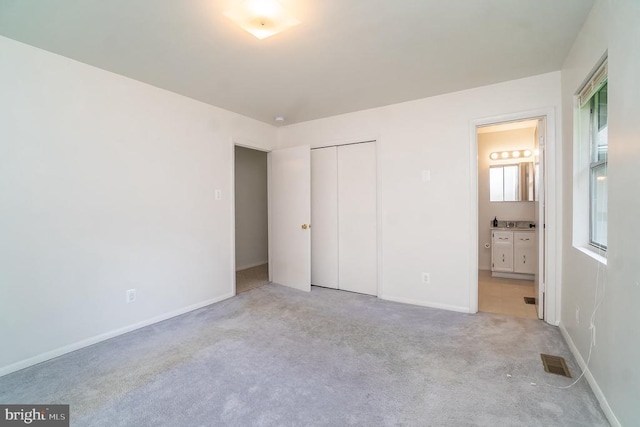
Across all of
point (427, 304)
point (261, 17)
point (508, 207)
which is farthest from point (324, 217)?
point (508, 207)

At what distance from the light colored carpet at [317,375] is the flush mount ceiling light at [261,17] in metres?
2.34

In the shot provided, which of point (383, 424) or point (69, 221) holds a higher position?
point (69, 221)

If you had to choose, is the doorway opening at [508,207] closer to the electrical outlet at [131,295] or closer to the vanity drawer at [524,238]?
the vanity drawer at [524,238]

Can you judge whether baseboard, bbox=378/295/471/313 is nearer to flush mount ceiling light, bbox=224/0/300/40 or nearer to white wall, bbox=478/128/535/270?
white wall, bbox=478/128/535/270

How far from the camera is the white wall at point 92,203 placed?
209 centimetres

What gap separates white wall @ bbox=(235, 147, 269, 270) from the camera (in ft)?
17.8

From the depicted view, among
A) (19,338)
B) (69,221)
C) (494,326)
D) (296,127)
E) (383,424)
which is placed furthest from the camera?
(296,127)

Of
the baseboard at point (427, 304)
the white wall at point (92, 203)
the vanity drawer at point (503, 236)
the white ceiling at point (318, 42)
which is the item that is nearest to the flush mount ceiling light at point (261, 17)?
the white ceiling at point (318, 42)

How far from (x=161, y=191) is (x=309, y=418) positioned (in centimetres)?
248

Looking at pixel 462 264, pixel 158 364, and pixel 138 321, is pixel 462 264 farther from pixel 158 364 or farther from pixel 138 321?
pixel 138 321

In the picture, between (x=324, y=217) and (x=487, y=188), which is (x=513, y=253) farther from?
(x=324, y=217)

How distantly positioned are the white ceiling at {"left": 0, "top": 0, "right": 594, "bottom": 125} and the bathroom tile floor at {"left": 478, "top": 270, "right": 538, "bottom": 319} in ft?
7.89

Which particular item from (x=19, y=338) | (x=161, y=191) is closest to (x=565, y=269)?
(x=161, y=191)

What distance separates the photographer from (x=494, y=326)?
8.93 feet
